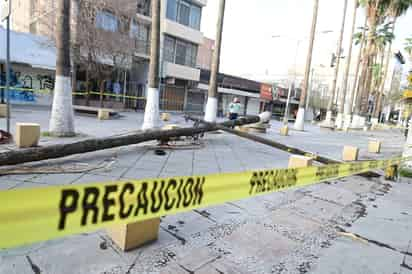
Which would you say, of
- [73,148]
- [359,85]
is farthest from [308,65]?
[73,148]

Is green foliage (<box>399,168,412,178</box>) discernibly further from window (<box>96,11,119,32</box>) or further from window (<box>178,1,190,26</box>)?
window (<box>178,1,190,26</box>)

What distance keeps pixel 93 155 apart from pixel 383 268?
532cm

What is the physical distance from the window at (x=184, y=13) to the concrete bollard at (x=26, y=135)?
1897 cm

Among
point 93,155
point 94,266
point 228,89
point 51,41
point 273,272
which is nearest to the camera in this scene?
point 94,266

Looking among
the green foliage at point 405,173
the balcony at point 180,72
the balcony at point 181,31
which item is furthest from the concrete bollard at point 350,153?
the balcony at point 181,31

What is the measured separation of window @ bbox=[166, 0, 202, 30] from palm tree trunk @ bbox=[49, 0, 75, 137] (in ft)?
53.7

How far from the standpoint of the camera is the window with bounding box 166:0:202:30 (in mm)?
22109

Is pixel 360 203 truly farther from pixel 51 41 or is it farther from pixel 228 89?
pixel 228 89

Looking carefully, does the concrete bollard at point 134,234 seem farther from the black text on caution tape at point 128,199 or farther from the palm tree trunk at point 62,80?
the palm tree trunk at point 62,80

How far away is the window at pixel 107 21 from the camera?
622 inches

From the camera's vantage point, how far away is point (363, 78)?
2386cm

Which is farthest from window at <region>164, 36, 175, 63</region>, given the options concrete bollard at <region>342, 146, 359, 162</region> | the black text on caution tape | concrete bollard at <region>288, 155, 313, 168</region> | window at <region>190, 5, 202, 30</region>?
the black text on caution tape

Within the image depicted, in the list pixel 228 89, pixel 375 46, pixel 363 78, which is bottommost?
pixel 228 89

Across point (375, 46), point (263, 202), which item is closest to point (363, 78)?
point (375, 46)
